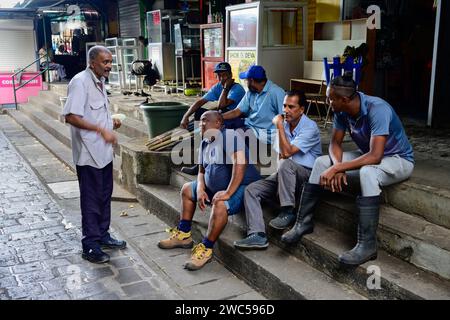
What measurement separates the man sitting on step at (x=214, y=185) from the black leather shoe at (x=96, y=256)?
0.58 meters

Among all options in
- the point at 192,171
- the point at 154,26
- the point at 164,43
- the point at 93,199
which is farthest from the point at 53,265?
the point at 154,26

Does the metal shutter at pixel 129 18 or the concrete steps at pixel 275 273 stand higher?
the metal shutter at pixel 129 18

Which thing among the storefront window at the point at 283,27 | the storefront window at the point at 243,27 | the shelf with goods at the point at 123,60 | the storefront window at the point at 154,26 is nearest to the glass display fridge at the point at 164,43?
the storefront window at the point at 154,26

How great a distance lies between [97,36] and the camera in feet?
64.2

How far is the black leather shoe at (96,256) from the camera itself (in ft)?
14.2

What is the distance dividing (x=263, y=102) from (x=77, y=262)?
2607 millimetres

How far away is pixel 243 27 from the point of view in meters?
8.28

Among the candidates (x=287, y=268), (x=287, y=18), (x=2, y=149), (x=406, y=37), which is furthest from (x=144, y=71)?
(x=287, y=268)

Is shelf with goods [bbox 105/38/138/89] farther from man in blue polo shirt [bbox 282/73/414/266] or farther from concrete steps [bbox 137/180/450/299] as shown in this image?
man in blue polo shirt [bbox 282/73/414/266]

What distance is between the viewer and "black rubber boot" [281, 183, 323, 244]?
3740mm

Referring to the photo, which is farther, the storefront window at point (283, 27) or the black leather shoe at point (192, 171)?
the storefront window at point (283, 27)

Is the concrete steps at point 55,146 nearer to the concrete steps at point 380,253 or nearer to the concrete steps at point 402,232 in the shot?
the concrete steps at point 380,253

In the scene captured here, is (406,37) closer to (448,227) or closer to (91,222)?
(448,227)

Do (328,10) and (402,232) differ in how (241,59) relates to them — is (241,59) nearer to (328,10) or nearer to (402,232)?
(328,10)
